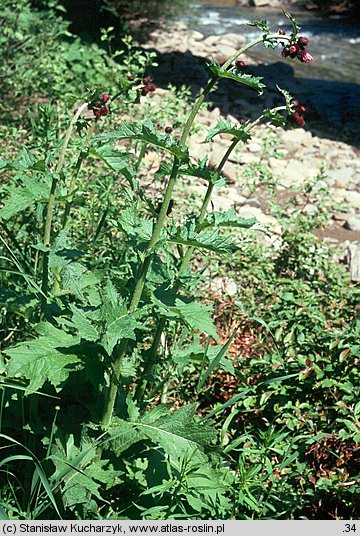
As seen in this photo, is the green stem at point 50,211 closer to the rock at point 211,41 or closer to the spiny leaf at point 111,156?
the spiny leaf at point 111,156

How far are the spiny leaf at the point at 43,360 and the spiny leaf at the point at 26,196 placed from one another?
428 millimetres

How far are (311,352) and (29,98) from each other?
3.97 meters

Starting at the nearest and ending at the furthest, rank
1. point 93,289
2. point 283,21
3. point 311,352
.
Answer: point 93,289
point 311,352
point 283,21

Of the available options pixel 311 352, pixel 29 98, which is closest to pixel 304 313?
pixel 311 352

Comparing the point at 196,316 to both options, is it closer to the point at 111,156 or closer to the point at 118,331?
the point at 118,331

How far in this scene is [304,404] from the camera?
3111mm

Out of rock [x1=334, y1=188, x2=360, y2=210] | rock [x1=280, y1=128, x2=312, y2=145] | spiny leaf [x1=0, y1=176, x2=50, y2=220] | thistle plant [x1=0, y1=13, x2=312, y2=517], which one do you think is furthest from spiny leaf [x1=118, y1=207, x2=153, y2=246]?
rock [x1=280, y1=128, x2=312, y2=145]

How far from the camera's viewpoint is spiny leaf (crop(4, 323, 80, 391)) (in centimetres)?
228

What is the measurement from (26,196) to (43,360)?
579 mm

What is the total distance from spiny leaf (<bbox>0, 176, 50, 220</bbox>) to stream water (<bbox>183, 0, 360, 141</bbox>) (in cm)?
501

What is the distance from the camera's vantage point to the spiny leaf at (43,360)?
2.28m

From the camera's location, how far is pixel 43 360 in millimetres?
2320

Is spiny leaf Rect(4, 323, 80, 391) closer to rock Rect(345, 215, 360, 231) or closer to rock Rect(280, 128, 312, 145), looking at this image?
rock Rect(345, 215, 360, 231)

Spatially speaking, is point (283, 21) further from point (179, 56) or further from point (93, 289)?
point (93, 289)
